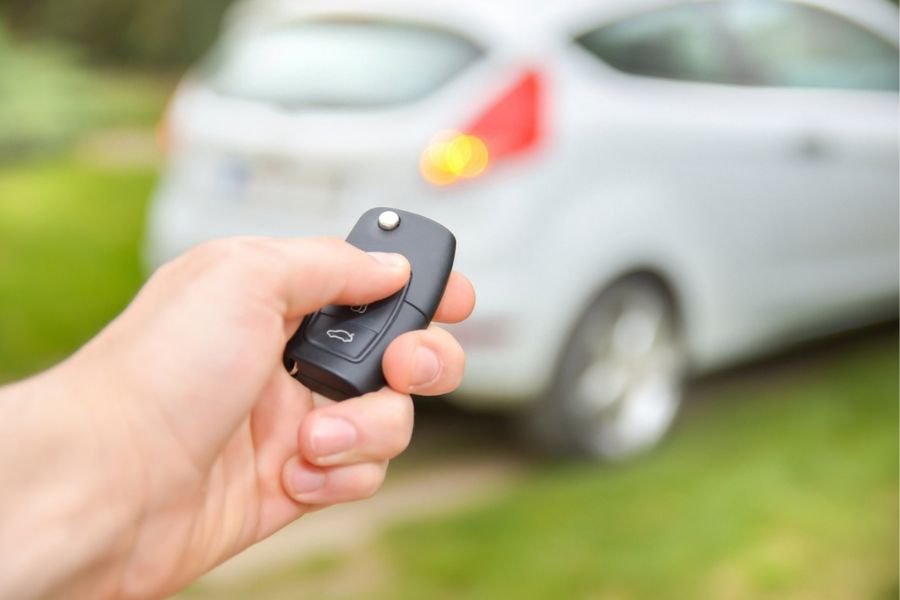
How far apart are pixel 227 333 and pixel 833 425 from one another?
111 inches

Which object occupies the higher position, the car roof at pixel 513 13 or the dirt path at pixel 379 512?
the car roof at pixel 513 13

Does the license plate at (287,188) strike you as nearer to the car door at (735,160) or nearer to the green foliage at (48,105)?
the car door at (735,160)

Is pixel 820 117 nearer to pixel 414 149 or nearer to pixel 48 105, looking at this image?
pixel 414 149

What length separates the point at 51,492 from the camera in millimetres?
1229

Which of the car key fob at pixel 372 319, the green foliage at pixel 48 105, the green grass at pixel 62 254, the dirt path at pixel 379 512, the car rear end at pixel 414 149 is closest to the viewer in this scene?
the car key fob at pixel 372 319

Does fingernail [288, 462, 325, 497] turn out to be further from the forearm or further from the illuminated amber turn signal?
the illuminated amber turn signal

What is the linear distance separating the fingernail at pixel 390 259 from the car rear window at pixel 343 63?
1.78 meters

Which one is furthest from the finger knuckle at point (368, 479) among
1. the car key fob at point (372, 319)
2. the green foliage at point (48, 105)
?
the green foliage at point (48, 105)

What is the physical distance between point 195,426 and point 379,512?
1888mm

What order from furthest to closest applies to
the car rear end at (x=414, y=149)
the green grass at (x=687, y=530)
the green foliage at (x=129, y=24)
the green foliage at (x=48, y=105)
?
the green foliage at (x=129, y=24), the green foliage at (x=48, y=105), the car rear end at (x=414, y=149), the green grass at (x=687, y=530)

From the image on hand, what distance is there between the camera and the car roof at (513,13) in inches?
126

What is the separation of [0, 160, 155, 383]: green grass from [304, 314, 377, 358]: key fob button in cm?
293

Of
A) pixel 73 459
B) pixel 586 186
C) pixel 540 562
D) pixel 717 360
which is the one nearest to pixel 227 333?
pixel 73 459

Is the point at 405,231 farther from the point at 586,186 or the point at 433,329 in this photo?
the point at 586,186
